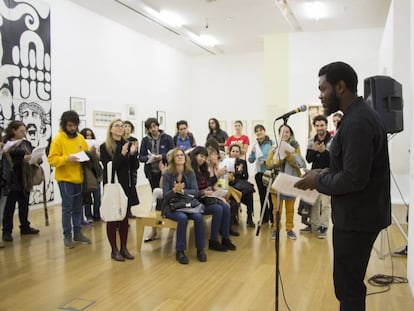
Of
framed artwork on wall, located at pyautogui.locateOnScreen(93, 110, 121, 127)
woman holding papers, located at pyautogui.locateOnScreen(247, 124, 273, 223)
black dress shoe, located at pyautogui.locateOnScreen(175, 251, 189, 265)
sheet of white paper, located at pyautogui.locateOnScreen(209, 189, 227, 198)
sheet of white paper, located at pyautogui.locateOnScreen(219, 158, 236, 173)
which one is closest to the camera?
black dress shoe, located at pyautogui.locateOnScreen(175, 251, 189, 265)

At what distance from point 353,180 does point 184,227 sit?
280 cm

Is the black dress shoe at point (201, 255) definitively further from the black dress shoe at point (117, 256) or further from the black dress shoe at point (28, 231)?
the black dress shoe at point (28, 231)

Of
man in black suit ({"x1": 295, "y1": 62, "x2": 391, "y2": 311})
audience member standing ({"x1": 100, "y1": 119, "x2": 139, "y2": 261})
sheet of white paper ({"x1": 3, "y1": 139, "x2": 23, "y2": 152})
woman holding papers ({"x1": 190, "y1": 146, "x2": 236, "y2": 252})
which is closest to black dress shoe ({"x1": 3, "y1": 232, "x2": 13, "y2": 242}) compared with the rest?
sheet of white paper ({"x1": 3, "y1": 139, "x2": 23, "y2": 152})

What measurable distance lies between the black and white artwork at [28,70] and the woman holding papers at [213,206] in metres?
3.62

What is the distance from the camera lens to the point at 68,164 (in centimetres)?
489

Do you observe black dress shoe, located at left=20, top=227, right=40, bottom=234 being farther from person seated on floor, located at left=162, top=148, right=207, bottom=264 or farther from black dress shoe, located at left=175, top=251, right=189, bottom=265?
black dress shoe, located at left=175, top=251, right=189, bottom=265

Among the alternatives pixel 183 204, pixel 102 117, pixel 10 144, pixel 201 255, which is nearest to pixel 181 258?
pixel 201 255

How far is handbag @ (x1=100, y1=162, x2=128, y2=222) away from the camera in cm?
425

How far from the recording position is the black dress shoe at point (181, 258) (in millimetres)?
4375

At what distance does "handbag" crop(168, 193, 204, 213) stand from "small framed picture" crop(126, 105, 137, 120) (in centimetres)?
624

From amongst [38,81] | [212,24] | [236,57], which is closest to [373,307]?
[38,81]

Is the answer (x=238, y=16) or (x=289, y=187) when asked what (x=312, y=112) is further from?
(x=289, y=187)

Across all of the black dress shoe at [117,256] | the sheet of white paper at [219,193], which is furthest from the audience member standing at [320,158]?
the black dress shoe at [117,256]

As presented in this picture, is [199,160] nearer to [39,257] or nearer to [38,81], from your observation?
[39,257]
